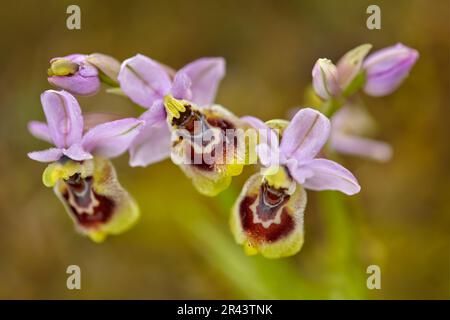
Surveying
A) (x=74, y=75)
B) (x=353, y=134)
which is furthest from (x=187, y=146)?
(x=353, y=134)

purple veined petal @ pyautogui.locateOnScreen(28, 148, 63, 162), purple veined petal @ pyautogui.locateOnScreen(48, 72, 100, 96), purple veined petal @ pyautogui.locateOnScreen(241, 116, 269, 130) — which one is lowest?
purple veined petal @ pyautogui.locateOnScreen(28, 148, 63, 162)

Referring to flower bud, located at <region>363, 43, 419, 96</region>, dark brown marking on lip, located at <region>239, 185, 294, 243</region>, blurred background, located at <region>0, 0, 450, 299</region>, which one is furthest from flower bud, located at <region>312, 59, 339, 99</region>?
blurred background, located at <region>0, 0, 450, 299</region>

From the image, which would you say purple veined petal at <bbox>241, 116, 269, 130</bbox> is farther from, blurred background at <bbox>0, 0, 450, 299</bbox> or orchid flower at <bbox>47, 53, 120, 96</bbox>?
blurred background at <bbox>0, 0, 450, 299</bbox>

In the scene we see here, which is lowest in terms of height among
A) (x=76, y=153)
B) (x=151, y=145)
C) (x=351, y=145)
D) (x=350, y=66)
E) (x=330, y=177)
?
(x=330, y=177)

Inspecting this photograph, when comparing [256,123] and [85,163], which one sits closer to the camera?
[256,123]

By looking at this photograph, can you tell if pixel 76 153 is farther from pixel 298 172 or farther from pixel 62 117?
pixel 298 172

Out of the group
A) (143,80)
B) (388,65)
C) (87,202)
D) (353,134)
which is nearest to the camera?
(143,80)

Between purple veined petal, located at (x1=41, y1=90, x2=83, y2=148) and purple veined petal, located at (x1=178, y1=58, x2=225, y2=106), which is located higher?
purple veined petal, located at (x1=178, y1=58, x2=225, y2=106)

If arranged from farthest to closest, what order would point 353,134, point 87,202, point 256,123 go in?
point 353,134, point 87,202, point 256,123
